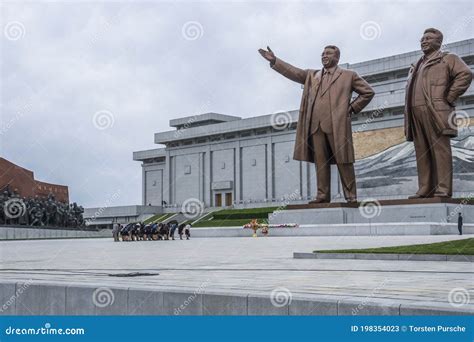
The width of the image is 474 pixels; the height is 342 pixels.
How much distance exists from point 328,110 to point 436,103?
13.4ft

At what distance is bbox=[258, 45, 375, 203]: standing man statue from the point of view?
2442cm

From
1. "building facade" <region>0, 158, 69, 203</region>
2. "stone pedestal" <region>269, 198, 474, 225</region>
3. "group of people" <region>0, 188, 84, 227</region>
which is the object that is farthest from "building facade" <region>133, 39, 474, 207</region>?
"stone pedestal" <region>269, 198, 474, 225</region>

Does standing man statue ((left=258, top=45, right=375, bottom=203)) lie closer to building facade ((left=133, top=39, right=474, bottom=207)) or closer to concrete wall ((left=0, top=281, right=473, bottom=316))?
concrete wall ((left=0, top=281, right=473, bottom=316))

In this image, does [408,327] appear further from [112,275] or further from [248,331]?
[112,275]

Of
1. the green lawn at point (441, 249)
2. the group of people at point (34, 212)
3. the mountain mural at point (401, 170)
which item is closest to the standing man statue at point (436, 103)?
the green lawn at point (441, 249)

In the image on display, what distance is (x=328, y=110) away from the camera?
24.8 metres

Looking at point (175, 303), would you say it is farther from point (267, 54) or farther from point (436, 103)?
point (267, 54)

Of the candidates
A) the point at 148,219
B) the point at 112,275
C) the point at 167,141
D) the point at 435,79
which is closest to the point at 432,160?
the point at 435,79

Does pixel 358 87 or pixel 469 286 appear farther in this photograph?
pixel 358 87

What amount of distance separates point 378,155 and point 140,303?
41.3 m

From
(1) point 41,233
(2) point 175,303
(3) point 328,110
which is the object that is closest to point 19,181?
(1) point 41,233

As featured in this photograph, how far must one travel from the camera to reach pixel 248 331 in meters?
5.00

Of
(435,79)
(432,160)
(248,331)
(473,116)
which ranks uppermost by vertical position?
(473,116)

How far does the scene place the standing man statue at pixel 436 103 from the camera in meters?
22.2
